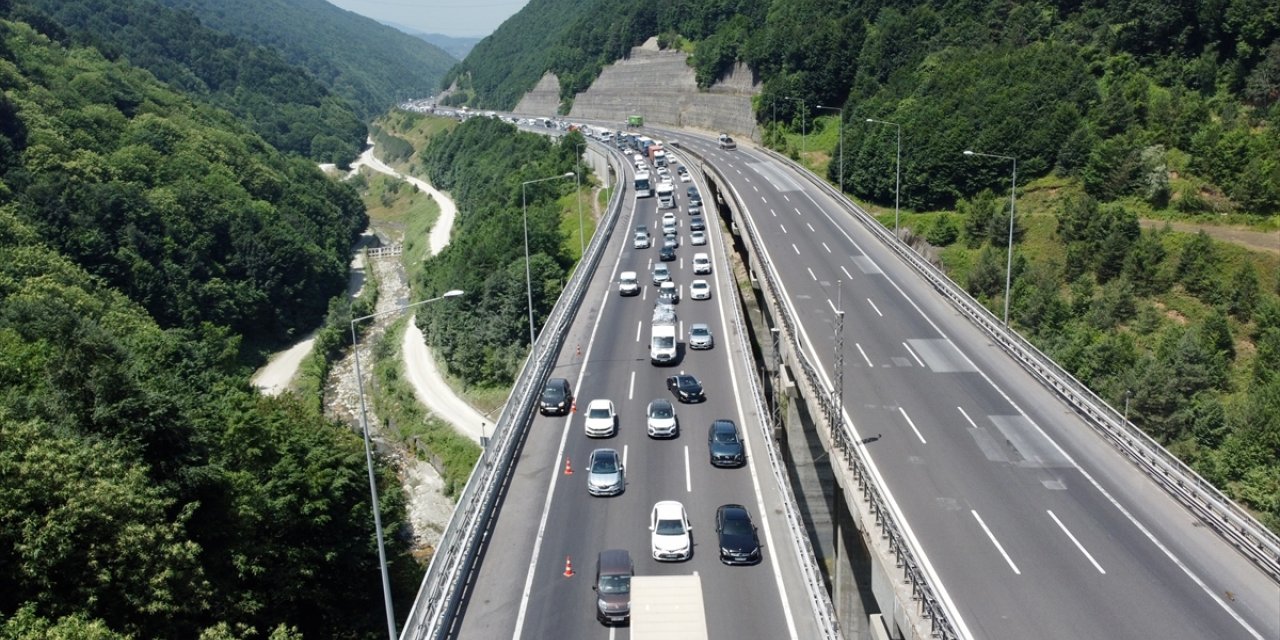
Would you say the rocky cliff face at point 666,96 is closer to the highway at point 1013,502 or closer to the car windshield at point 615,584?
the highway at point 1013,502

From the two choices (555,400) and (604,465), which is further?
(555,400)

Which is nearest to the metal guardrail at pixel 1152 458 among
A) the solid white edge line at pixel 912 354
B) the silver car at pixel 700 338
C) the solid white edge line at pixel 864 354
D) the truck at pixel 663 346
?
the solid white edge line at pixel 912 354

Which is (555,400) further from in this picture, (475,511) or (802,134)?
(802,134)

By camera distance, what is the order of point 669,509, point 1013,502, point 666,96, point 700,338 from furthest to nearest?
point 666,96 < point 700,338 < point 669,509 < point 1013,502

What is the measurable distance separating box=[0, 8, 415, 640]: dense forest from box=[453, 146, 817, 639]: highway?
24.4 feet

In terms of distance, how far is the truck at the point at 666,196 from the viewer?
89.1m

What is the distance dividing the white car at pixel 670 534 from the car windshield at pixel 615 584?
2592 millimetres

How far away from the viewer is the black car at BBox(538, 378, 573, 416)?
37969 mm

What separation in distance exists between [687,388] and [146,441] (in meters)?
21.5

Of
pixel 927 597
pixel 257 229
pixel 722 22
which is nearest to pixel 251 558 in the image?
pixel 927 597

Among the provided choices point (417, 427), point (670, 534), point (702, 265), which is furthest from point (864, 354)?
point (417, 427)

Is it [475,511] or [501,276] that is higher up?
[501,276]

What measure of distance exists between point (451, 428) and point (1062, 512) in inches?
1720

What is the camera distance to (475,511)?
2852cm
